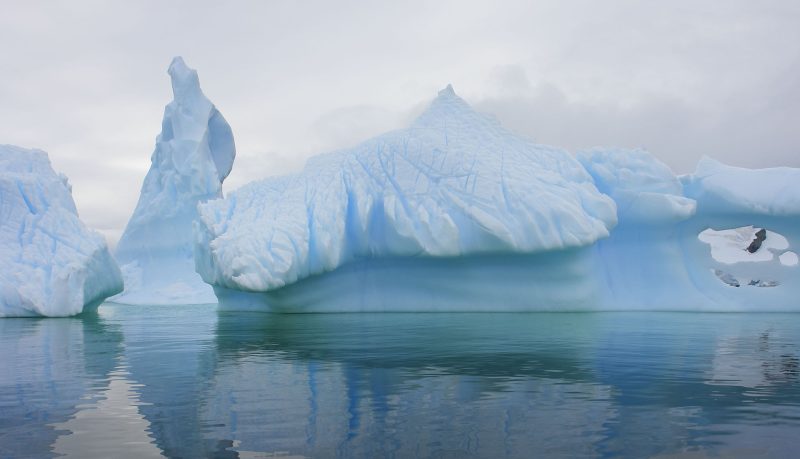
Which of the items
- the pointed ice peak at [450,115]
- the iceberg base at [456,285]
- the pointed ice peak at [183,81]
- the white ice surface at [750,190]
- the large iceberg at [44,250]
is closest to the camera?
the iceberg base at [456,285]

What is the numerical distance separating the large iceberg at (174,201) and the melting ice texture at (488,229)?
10.4 meters

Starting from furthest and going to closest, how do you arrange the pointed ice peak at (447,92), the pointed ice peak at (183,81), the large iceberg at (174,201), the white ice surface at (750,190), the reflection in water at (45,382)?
the pointed ice peak at (183,81)
the large iceberg at (174,201)
the pointed ice peak at (447,92)
the white ice surface at (750,190)
the reflection in water at (45,382)

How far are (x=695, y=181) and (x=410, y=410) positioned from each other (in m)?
16.2

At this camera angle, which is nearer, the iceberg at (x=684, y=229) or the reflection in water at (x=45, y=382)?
the reflection in water at (x=45, y=382)

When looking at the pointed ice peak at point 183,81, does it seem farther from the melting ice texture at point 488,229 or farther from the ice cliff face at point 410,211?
the ice cliff face at point 410,211

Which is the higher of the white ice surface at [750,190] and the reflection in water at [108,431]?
the white ice surface at [750,190]

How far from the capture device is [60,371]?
6520mm

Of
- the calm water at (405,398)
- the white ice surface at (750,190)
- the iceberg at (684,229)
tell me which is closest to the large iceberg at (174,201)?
the iceberg at (684,229)

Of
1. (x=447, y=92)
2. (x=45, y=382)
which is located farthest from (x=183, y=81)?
(x=45, y=382)

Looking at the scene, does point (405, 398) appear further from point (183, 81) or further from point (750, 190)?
point (183, 81)

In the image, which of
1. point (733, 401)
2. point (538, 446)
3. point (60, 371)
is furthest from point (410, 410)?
point (60, 371)

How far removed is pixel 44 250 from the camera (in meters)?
18.3

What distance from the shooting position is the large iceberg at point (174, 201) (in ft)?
93.7

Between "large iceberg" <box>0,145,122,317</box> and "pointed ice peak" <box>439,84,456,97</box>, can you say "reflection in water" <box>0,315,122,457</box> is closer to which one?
"large iceberg" <box>0,145,122,317</box>
